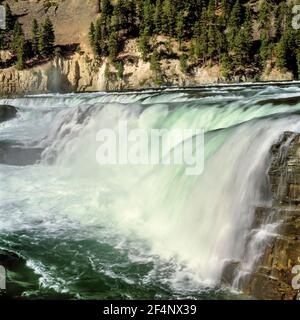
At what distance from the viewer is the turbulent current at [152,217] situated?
10727mm

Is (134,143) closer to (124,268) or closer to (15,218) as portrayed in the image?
(15,218)

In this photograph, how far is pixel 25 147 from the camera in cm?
2567

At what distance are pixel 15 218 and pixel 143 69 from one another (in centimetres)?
6265

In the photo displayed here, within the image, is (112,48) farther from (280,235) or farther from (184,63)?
(280,235)

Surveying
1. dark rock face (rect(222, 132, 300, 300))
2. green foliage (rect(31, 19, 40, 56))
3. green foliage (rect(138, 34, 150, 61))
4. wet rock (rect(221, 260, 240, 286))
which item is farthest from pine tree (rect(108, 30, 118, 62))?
wet rock (rect(221, 260, 240, 286))

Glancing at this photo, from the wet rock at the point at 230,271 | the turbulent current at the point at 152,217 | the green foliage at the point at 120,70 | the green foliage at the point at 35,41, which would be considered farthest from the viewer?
the green foliage at the point at 35,41

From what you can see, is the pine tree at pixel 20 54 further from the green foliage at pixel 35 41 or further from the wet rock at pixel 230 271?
the wet rock at pixel 230 271

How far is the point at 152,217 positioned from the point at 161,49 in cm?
6594

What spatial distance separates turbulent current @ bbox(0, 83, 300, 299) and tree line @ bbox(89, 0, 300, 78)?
50.2 meters

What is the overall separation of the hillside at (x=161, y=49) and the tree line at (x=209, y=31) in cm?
15

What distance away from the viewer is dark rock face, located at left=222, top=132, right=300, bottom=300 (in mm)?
9141

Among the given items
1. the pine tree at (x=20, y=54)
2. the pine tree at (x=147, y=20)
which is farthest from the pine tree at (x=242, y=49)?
the pine tree at (x=20, y=54)

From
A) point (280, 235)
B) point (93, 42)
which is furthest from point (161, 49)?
point (280, 235)

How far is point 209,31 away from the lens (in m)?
74.4
